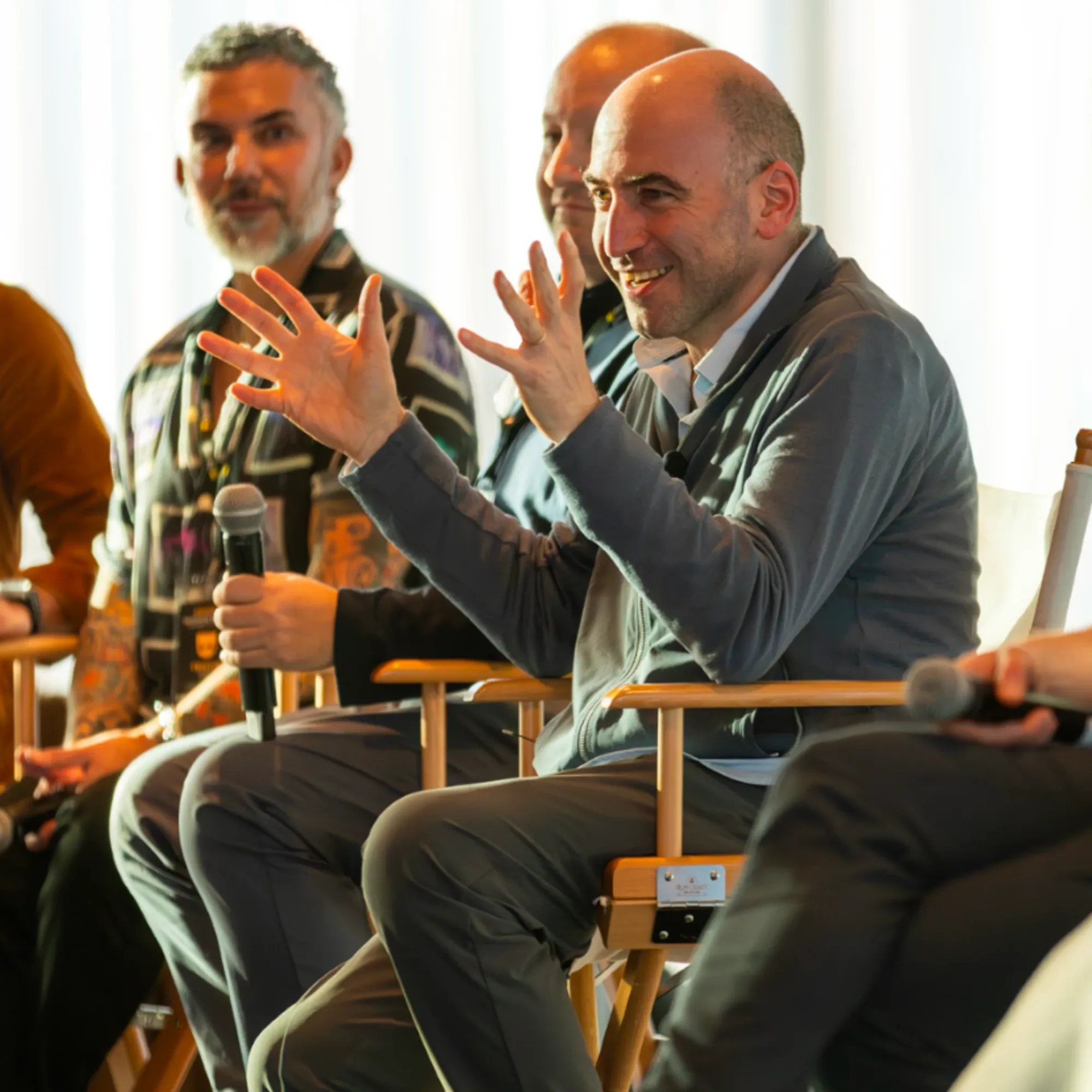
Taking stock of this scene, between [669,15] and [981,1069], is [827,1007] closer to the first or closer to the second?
[981,1069]

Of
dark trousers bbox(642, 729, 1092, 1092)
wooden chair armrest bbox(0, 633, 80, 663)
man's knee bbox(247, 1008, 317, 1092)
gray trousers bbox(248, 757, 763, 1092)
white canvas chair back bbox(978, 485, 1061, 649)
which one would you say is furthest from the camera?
wooden chair armrest bbox(0, 633, 80, 663)

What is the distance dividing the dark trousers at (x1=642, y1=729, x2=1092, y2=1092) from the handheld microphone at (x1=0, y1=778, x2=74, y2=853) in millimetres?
1251

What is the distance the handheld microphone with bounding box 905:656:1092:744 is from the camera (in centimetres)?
121

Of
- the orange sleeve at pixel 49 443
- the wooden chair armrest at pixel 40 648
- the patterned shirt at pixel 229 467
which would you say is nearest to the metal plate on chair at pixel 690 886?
the patterned shirt at pixel 229 467

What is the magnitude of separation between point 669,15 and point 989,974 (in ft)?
8.24

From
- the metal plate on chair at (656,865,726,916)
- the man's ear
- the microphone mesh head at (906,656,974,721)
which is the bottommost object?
the metal plate on chair at (656,865,726,916)

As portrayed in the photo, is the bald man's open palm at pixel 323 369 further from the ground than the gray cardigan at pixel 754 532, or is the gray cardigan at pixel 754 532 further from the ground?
the bald man's open palm at pixel 323 369

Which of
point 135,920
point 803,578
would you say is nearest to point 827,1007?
point 803,578

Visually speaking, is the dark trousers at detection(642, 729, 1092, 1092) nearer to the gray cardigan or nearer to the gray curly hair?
the gray cardigan

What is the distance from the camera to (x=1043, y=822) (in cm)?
125

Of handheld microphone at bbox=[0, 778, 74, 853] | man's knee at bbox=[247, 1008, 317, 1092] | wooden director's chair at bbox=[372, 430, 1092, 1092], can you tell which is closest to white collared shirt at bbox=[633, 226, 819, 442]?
wooden director's chair at bbox=[372, 430, 1092, 1092]

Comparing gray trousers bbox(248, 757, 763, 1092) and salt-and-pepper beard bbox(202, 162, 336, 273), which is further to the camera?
salt-and-pepper beard bbox(202, 162, 336, 273)

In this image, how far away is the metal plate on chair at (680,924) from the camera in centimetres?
166

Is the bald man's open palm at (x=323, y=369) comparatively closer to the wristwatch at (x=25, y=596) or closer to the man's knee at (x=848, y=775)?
the man's knee at (x=848, y=775)
